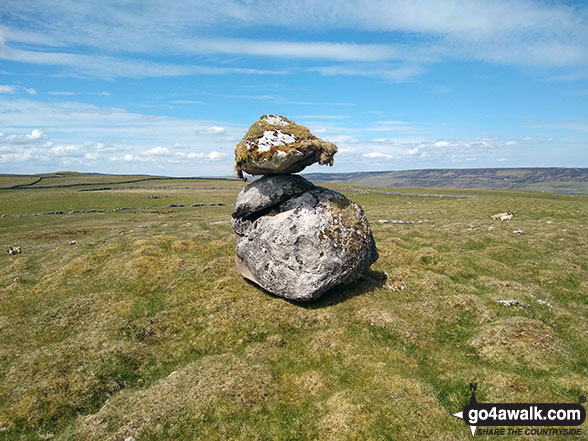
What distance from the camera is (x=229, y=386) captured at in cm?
1555

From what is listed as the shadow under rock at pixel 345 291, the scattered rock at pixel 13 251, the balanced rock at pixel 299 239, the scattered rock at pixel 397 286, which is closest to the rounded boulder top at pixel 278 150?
the balanced rock at pixel 299 239

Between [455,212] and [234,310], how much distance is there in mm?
63901

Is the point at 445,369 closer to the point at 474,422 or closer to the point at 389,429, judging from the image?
the point at 474,422

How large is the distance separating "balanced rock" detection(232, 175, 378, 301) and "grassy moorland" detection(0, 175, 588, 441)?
1.67 metres

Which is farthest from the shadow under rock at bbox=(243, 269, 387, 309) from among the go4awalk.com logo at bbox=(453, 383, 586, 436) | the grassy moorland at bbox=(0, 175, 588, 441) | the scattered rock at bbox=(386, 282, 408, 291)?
the go4awalk.com logo at bbox=(453, 383, 586, 436)

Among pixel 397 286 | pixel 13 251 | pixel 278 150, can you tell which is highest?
pixel 278 150

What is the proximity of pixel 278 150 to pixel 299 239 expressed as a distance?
253 inches

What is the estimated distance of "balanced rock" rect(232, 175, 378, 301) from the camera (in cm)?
2323

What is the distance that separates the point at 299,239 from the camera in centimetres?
2359

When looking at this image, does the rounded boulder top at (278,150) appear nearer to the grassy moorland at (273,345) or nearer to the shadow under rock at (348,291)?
the grassy moorland at (273,345)

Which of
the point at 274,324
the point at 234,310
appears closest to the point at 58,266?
the point at 234,310

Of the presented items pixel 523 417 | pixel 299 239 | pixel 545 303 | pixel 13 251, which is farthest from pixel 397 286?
pixel 13 251

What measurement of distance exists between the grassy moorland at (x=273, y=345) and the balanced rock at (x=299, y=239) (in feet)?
5.49

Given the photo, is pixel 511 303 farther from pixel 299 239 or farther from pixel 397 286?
pixel 299 239
